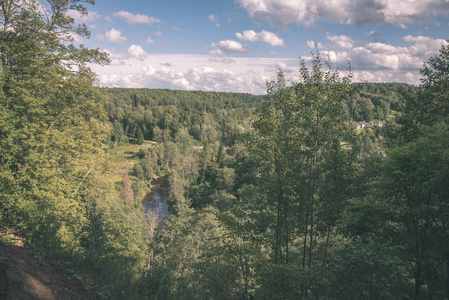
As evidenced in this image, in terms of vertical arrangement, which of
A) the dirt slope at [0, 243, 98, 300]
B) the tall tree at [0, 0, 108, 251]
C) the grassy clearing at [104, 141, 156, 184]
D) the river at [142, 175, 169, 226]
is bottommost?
the river at [142, 175, 169, 226]

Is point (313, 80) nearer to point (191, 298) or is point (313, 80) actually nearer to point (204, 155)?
point (191, 298)

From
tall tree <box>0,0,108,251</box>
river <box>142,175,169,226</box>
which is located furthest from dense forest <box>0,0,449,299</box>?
river <box>142,175,169,226</box>

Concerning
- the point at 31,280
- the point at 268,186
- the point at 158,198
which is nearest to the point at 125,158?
the point at 158,198

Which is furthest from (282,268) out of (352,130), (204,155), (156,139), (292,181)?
(156,139)

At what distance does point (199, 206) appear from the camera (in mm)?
44719

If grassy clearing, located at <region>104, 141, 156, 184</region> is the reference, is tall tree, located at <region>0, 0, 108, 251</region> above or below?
above

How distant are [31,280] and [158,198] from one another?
4876 centimetres

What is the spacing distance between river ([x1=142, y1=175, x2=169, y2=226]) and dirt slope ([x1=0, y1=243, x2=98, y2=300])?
34.5 m

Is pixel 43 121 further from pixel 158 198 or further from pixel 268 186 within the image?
pixel 158 198

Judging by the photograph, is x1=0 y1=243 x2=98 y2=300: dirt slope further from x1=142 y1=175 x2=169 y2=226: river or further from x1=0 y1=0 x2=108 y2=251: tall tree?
x1=142 y1=175 x2=169 y2=226: river

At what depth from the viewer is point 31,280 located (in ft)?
18.4

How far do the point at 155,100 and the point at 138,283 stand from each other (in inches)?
6517

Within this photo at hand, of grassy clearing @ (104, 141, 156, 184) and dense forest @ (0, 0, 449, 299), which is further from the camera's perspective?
grassy clearing @ (104, 141, 156, 184)

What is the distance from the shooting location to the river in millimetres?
44594
